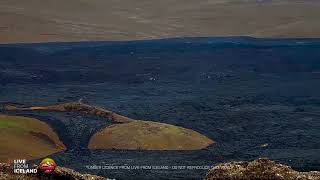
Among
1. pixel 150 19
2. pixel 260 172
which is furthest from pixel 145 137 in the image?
pixel 150 19

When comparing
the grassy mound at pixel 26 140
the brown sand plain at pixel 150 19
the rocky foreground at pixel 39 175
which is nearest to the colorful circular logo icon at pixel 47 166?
the rocky foreground at pixel 39 175

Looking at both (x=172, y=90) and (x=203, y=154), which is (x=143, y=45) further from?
(x=203, y=154)

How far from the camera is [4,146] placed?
15.7m

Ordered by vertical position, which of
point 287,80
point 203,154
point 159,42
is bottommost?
point 203,154

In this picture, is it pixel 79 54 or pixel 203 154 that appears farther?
pixel 79 54

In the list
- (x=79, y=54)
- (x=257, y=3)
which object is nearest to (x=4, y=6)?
(x=79, y=54)

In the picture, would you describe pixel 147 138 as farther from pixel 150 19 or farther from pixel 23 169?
pixel 150 19

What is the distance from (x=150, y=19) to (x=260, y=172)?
32.9 meters

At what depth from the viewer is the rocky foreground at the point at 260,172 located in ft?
17.3

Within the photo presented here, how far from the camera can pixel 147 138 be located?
16.9 m

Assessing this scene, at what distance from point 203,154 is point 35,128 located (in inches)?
234

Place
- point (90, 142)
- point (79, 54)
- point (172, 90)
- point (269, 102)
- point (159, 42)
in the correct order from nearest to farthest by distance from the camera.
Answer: point (90, 142) < point (269, 102) < point (172, 90) < point (79, 54) < point (159, 42)

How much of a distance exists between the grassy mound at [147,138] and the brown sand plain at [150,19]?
15559mm

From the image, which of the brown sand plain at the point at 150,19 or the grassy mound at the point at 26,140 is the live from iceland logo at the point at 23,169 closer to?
the grassy mound at the point at 26,140
